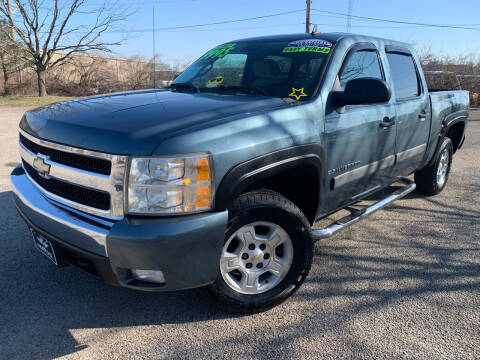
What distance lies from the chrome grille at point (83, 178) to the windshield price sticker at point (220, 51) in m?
1.96

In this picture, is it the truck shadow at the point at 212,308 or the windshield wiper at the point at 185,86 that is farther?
the windshield wiper at the point at 185,86

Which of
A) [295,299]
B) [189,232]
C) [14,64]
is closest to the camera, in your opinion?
[189,232]

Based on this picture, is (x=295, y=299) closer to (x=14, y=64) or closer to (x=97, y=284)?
(x=97, y=284)

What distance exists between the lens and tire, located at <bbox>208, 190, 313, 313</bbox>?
7.98ft

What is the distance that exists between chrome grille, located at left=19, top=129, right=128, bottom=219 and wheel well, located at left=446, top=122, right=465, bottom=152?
5133 mm

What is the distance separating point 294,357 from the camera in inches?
88.7

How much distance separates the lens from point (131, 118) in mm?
2311

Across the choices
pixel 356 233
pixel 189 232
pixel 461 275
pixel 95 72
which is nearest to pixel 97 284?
pixel 189 232

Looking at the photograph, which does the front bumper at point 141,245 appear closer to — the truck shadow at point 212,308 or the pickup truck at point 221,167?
the pickup truck at point 221,167

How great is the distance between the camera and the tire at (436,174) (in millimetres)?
5152

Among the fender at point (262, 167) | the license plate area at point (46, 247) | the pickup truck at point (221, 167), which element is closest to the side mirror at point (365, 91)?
the pickup truck at point (221, 167)

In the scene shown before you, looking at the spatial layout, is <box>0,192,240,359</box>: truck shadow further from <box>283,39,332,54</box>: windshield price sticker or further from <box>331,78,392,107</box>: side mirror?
<box>283,39,332,54</box>: windshield price sticker

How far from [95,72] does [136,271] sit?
26.3m

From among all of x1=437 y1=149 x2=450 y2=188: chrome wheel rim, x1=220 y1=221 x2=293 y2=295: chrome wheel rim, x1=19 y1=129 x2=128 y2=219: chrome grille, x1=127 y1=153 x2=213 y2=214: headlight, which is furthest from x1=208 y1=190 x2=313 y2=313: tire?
x1=437 y1=149 x2=450 y2=188: chrome wheel rim
